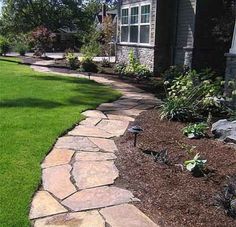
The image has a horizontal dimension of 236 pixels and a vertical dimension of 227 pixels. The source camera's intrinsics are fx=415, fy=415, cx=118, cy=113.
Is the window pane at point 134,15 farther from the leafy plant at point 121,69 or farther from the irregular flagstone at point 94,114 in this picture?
the irregular flagstone at point 94,114

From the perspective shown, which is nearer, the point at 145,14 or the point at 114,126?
the point at 114,126

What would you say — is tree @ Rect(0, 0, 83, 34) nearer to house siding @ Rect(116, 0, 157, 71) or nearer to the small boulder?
house siding @ Rect(116, 0, 157, 71)


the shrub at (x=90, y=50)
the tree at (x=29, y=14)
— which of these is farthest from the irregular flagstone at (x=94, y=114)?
the tree at (x=29, y=14)

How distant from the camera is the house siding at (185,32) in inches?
505

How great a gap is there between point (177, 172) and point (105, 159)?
0.89 metres

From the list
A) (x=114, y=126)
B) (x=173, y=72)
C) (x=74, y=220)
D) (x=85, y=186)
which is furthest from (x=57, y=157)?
(x=173, y=72)

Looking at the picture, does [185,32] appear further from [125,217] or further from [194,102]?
[125,217]

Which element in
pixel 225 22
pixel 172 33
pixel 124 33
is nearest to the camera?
pixel 225 22

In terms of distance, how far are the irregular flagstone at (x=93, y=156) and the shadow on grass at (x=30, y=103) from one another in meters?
2.71

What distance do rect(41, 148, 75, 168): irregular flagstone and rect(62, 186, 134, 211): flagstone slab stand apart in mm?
824

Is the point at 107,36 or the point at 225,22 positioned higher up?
the point at 225,22

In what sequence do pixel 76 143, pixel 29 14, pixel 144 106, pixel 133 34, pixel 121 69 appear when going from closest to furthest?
pixel 76 143 → pixel 144 106 → pixel 121 69 → pixel 133 34 → pixel 29 14

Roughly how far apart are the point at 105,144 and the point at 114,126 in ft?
3.28

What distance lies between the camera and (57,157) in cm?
490
